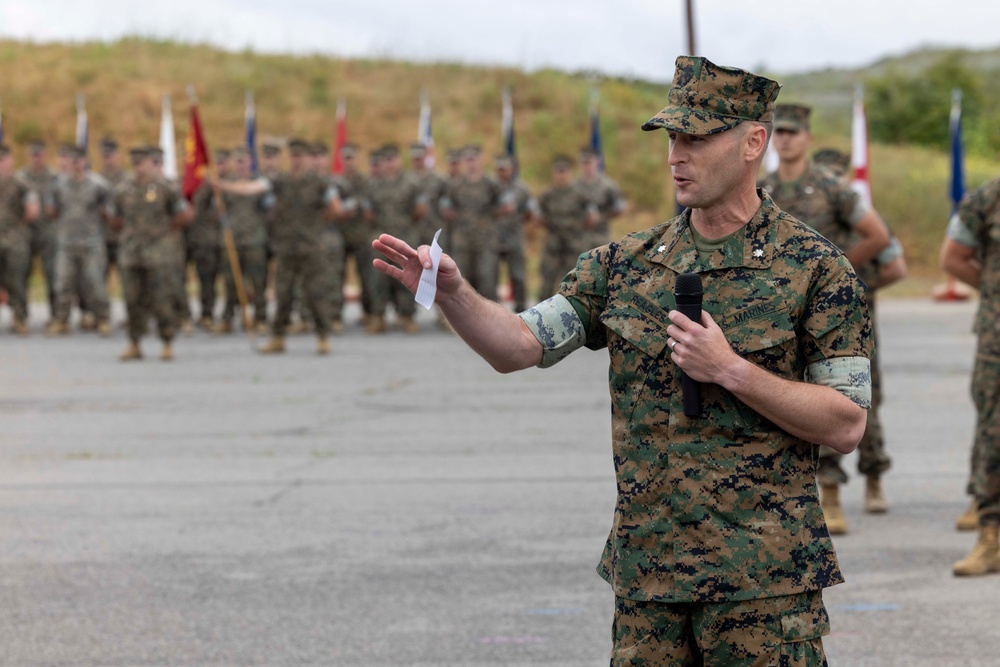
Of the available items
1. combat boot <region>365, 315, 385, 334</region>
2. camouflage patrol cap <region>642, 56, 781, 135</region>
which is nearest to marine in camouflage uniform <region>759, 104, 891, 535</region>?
camouflage patrol cap <region>642, 56, 781, 135</region>

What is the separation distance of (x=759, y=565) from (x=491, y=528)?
4.96m

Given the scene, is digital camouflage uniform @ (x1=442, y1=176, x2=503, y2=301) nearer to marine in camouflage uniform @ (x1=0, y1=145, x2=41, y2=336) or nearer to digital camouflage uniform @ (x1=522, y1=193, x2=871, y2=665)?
marine in camouflage uniform @ (x1=0, y1=145, x2=41, y2=336)

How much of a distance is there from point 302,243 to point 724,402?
609 inches

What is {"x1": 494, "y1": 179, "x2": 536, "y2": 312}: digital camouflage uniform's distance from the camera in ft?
72.8

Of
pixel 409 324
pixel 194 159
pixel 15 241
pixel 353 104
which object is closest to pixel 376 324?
pixel 409 324

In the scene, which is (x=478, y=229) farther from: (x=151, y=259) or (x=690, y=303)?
(x=690, y=303)

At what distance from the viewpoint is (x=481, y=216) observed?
21938mm

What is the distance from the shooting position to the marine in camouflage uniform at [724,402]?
3.45 meters

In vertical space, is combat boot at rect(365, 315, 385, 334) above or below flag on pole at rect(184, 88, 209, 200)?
below

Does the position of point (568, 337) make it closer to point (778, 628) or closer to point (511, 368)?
point (511, 368)

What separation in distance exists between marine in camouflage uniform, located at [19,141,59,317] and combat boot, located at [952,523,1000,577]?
1669 cm

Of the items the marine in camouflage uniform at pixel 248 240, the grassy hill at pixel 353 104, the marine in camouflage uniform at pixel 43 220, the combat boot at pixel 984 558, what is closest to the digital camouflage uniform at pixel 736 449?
the combat boot at pixel 984 558

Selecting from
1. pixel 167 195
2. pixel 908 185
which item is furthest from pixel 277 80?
pixel 167 195

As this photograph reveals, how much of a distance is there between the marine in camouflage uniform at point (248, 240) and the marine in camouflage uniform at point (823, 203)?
45.4 feet
